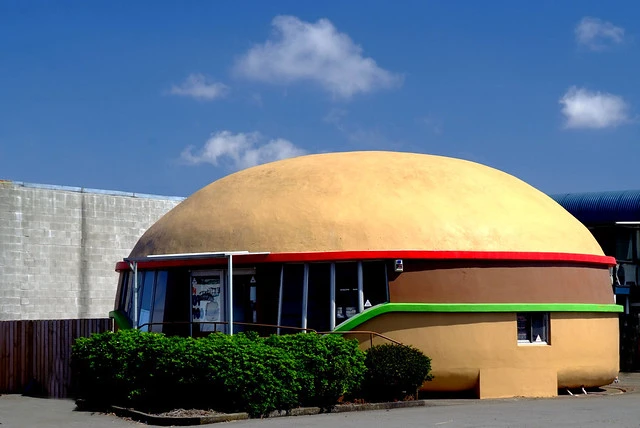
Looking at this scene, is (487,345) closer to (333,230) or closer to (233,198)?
(333,230)

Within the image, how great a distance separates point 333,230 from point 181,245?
12.5 feet

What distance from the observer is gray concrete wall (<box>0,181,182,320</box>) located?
35.4 meters

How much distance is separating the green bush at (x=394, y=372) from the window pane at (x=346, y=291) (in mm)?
1352

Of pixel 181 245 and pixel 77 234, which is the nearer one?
pixel 181 245

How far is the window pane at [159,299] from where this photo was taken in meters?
24.1

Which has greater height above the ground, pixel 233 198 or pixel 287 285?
pixel 233 198

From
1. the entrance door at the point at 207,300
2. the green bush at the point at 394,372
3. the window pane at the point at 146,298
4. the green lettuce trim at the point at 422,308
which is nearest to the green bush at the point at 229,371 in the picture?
the green bush at the point at 394,372

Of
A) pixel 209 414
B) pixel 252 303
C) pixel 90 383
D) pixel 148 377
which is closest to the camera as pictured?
pixel 209 414

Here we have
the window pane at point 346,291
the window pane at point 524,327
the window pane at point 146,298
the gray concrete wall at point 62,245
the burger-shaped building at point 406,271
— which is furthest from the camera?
the gray concrete wall at point 62,245

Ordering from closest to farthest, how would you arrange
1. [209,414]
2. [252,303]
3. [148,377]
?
[209,414]
[148,377]
[252,303]

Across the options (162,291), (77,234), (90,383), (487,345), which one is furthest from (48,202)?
(487,345)

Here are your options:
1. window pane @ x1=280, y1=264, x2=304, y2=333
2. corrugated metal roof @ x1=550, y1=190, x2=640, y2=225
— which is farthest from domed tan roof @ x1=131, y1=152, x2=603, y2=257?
corrugated metal roof @ x1=550, y1=190, x2=640, y2=225

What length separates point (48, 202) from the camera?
119 ft

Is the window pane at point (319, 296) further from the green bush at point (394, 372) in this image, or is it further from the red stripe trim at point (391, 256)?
the green bush at point (394, 372)
